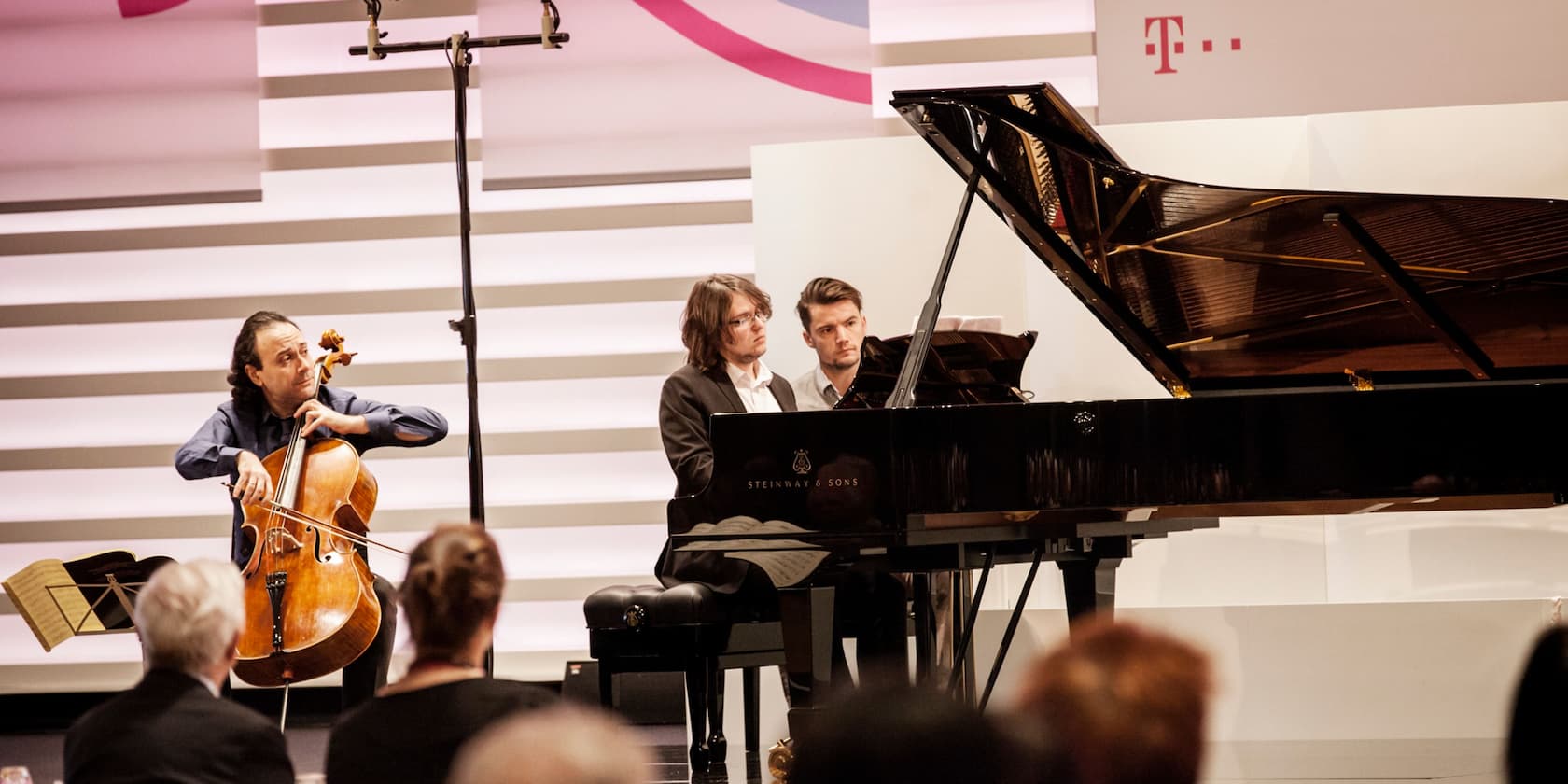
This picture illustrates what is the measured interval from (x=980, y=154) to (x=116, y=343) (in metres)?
4.48

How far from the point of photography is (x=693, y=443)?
14.2 feet

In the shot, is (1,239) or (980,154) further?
(1,239)

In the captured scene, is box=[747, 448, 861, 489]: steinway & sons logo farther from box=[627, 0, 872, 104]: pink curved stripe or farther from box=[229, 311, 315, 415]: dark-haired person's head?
box=[627, 0, 872, 104]: pink curved stripe

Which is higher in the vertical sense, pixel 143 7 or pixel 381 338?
pixel 143 7

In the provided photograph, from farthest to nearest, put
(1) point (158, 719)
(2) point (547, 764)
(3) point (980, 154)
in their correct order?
(3) point (980, 154)
(1) point (158, 719)
(2) point (547, 764)

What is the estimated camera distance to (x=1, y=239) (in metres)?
6.35

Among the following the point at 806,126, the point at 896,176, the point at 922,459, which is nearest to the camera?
the point at 922,459

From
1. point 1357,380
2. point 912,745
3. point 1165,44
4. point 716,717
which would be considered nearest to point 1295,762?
point 1357,380

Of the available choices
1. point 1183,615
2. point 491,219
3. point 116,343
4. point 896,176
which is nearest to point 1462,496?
point 1183,615

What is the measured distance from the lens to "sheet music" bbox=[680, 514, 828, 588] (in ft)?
10.6

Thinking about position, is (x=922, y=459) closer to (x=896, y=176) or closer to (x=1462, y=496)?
(x=1462, y=496)

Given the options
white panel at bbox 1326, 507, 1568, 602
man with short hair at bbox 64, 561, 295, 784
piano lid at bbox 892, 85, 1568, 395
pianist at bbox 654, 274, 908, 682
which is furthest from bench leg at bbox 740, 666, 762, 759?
man with short hair at bbox 64, 561, 295, 784

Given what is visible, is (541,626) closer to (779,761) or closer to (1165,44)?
(779,761)

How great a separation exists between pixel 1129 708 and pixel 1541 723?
0.33 metres
